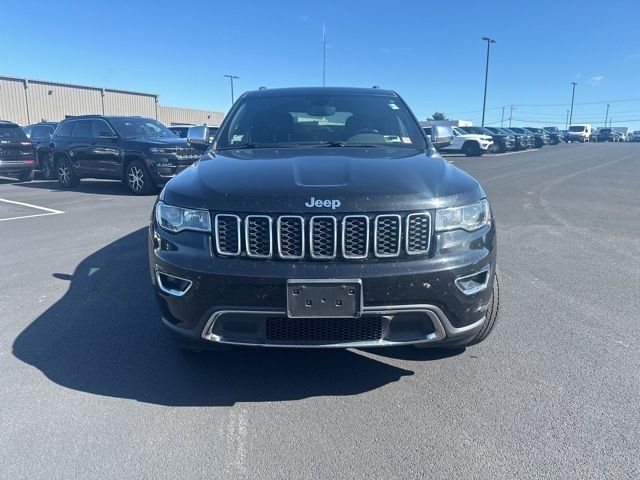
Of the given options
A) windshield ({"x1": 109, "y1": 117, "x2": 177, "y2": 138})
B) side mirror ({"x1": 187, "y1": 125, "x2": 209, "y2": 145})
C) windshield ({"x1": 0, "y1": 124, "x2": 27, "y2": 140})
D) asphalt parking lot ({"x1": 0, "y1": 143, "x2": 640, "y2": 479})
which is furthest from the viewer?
windshield ({"x1": 0, "y1": 124, "x2": 27, "y2": 140})

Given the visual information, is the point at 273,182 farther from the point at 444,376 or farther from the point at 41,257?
the point at 41,257

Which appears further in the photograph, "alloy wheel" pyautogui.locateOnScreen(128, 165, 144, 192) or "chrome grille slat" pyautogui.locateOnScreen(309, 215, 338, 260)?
"alloy wheel" pyautogui.locateOnScreen(128, 165, 144, 192)

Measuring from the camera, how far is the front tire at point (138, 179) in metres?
11.6

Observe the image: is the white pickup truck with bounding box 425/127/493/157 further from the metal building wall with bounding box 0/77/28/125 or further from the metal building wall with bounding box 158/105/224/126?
the metal building wall with bounding box 158/105/224/126

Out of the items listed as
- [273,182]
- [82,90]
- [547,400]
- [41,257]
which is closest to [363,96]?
[273,182]

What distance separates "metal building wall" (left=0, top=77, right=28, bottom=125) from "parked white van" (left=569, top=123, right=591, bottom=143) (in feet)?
197

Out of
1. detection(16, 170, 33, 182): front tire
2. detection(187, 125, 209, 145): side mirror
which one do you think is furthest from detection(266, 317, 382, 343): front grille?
detection(16, 170, 33, 182): front tire

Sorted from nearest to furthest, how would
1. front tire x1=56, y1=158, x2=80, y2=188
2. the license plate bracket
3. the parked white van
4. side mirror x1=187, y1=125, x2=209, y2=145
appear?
the license plate bracket < side mirror x1=187, y1=125, x2=209, y2=145 < front tire x1=56, y1=158, x2=80, y2=188 < the parked white van

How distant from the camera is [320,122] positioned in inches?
168

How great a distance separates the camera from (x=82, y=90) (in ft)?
143

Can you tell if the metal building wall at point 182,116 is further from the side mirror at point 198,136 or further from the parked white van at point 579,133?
the side mirror at point 198,136

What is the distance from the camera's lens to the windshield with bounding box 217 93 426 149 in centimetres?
407

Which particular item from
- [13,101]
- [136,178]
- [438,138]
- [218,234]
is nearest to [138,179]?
[136,178]

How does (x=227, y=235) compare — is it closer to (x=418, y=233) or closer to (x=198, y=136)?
(x=418, y=233)
